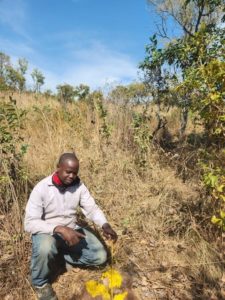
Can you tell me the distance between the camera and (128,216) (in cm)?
377

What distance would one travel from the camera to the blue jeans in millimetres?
2635

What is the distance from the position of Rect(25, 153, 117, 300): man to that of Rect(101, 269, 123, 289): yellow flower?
0.38 ft

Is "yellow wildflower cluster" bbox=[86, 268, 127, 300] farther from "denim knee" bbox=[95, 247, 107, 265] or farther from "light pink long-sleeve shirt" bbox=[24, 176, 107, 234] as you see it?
"light pink long-sleeve shirt" bbox=[24, 176, 107, 234]

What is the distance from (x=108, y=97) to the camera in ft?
19.8

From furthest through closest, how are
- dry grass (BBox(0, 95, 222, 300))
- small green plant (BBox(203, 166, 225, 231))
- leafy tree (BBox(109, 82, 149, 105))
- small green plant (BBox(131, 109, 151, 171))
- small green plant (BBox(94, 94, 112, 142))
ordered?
leafy tree (BBox(109, 82, 149, 105))
small green plant (BBox(94, 94, 112, 142))
small green plant (BBox(131, 109, 151, 171))
dry grass (BBox(0, 95, 222, 300))
small green plant (BBox(203, 166, 225, 231))

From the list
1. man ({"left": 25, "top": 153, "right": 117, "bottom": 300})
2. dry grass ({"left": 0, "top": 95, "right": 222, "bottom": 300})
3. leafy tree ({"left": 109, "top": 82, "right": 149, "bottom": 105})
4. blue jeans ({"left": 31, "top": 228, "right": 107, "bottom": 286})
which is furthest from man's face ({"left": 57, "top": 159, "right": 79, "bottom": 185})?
leafy tree ({"left": 109, "top": 82, "right": 149, "bottom": 105})

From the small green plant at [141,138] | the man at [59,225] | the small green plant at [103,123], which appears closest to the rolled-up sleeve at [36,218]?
the man at [59,225]

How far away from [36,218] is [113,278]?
2.97 feet

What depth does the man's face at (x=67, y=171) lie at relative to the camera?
277 cm

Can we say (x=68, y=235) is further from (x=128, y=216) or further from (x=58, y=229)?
(x=128, y=216)

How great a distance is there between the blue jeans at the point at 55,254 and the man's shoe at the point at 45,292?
35mm

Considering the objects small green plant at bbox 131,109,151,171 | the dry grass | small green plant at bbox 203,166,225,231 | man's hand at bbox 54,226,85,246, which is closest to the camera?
small green plant at bbox 203,166,225,231

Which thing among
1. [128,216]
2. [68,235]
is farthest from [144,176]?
[68,235]

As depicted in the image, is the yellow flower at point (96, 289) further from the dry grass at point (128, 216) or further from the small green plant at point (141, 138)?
the small green plant at point (141, 138)
